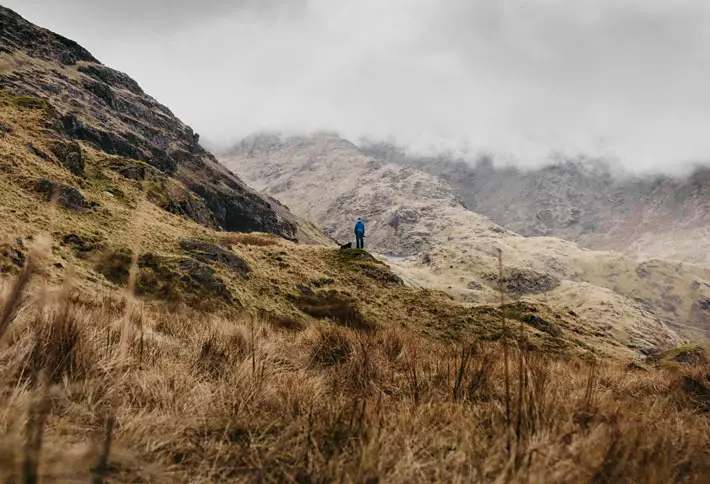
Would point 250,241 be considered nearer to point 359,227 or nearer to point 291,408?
point 359,227

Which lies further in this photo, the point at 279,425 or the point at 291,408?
the point at 291,408

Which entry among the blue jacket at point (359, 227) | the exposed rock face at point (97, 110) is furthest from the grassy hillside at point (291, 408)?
the exposed rock face at point (97, 110)

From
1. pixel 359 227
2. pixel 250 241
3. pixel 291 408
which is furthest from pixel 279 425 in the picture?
pixel 359 227

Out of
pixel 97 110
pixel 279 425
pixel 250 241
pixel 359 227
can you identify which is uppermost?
pixel 97 110

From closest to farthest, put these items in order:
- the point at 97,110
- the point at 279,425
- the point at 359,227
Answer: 1. the point at 279,425
2. the point at 359,227
3. the point at 97,110

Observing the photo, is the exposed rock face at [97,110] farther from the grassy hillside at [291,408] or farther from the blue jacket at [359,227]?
the grassy hillside at [291,408]

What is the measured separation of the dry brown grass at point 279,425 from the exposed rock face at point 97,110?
82.9ft

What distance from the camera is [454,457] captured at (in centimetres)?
223

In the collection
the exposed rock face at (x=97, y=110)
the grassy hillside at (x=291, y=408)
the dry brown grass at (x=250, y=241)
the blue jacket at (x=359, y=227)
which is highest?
the exposed rock face at (x=97, y=110)

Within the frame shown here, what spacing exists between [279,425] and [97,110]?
215ft

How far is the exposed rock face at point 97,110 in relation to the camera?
44.2 meters

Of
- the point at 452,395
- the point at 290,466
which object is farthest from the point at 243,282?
the point at 290,466

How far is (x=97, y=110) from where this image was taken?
5497 centimetres

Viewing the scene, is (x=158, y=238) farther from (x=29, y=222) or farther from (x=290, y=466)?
(x=290, y=466)
